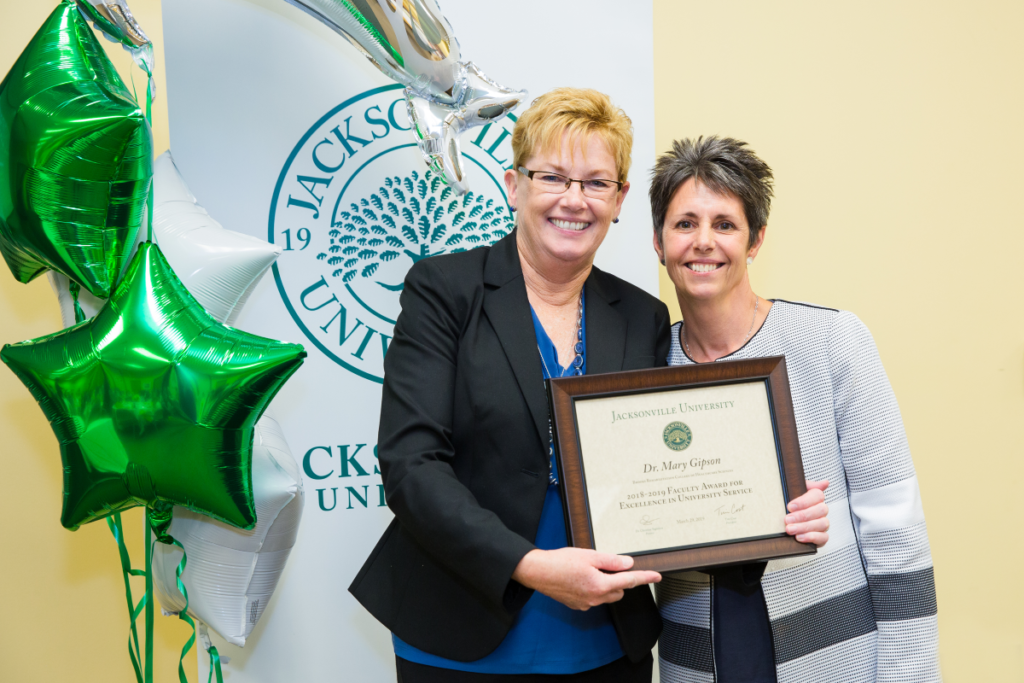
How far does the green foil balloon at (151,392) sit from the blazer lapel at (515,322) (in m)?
0.33

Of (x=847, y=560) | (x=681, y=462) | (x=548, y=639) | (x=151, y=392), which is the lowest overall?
(x=548, y=639)

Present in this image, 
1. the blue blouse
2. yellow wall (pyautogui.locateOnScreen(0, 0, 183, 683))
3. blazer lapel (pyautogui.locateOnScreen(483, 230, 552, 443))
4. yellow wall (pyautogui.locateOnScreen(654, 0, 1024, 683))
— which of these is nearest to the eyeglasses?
blazer lapel (pyautogui.locateOnScreen(483, 230, 552, 443))

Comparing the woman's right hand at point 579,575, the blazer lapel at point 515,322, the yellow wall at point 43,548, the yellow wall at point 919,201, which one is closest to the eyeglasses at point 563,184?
the blazer lapel at point 515,322

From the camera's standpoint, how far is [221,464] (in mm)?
1038

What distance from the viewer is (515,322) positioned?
3.94 feet

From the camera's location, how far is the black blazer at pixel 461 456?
3.48 feet

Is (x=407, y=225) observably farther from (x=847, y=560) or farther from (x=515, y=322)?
(x=847, y=560)

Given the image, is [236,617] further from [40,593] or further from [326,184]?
[326,184]

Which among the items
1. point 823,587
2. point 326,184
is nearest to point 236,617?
point 326,184

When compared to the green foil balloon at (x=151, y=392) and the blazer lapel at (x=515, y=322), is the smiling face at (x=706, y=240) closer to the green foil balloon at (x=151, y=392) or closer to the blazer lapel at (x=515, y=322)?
the blazer lapel at (x=515, y=322)

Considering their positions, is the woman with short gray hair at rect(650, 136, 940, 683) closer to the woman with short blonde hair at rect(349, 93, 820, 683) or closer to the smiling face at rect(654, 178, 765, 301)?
the smiling face at rect(654, 178, 765, 301)

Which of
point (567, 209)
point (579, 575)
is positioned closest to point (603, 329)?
point (567, 209)

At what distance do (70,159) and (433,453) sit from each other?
2.12 feet

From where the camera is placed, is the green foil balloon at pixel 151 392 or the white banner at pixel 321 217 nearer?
the green foil balloon at pixel 151 392
